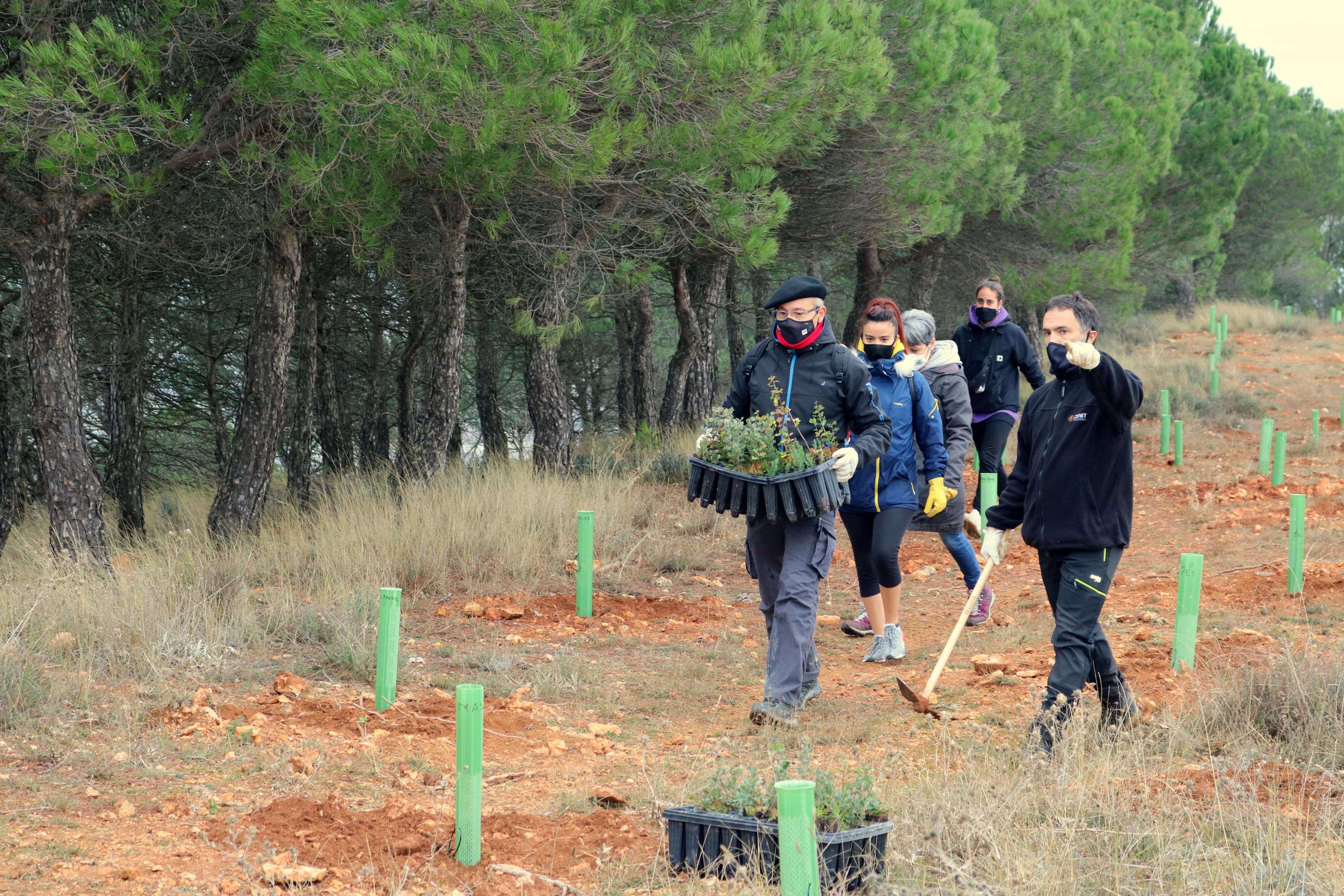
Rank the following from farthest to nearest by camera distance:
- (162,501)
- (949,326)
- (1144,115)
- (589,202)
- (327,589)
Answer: (949,326), (1144,115), (162,501), (589,202), (327,589)

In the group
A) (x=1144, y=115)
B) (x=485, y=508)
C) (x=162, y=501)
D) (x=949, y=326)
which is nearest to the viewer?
(x=485, y=508)

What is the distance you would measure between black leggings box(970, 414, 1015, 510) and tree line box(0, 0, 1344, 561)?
322 centimetres

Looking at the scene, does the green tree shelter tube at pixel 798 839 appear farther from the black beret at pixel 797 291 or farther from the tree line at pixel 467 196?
the tree line at pixel 467 196

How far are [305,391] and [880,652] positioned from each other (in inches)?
358

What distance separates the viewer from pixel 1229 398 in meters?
20.4

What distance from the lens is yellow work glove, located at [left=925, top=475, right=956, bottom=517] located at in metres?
6.40

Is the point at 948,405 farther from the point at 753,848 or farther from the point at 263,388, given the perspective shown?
the point at 263,388

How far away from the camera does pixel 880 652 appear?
6758 millimetres

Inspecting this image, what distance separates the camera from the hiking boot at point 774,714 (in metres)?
5.22

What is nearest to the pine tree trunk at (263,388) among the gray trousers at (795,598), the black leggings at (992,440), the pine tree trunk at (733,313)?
the black leggings at (992,440)

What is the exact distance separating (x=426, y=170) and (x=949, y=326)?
1637 centimetres

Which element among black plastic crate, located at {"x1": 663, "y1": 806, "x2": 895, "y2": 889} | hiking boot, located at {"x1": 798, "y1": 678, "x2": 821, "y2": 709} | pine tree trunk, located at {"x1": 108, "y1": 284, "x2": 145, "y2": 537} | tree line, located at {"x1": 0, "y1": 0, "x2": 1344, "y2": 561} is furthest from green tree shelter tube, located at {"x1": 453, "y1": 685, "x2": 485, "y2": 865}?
pine tree trunk, located at {"x1": 108, "y1": 284, "x2": 145, "y2": 537}

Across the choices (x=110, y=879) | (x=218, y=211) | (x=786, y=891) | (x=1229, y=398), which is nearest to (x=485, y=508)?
(x=218, y=211)

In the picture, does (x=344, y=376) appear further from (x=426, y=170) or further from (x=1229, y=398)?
(x=1229, y=398)
